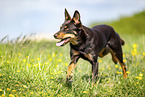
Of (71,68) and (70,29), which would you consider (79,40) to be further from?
(71,68)

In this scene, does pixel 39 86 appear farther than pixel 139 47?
No

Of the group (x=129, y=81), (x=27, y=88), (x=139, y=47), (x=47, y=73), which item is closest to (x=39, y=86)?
(x=27, y=88)

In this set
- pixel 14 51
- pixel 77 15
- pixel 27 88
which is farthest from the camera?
pixel 14 51

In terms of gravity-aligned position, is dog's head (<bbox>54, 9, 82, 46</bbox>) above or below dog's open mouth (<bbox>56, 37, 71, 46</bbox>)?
above

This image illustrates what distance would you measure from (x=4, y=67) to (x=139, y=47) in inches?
232

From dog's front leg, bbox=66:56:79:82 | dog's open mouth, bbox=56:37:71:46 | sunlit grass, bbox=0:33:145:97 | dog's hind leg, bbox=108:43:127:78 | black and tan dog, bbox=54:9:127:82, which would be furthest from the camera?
dog's hind leg, bbox=108:43:127:78

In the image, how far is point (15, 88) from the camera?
361cm

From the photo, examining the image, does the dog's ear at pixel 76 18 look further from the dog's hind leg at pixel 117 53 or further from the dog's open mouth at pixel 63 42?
the dog's hind leg at pixel 117 53

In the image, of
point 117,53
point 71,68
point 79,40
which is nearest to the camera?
point 79,40

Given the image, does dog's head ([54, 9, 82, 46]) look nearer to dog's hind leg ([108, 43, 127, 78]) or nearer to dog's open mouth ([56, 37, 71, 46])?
dog's open mouth ([56, 37, 71, 46])

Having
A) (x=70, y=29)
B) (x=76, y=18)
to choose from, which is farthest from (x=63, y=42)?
(x=76, y=18)

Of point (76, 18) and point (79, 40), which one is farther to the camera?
point (79, 40)

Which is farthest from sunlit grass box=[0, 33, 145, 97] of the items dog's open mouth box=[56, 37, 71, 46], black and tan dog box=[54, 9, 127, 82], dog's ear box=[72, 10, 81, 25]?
dog's ear box=[72, 10, 81, 25]

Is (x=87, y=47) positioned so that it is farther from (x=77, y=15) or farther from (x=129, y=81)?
(x=129, y=81)
